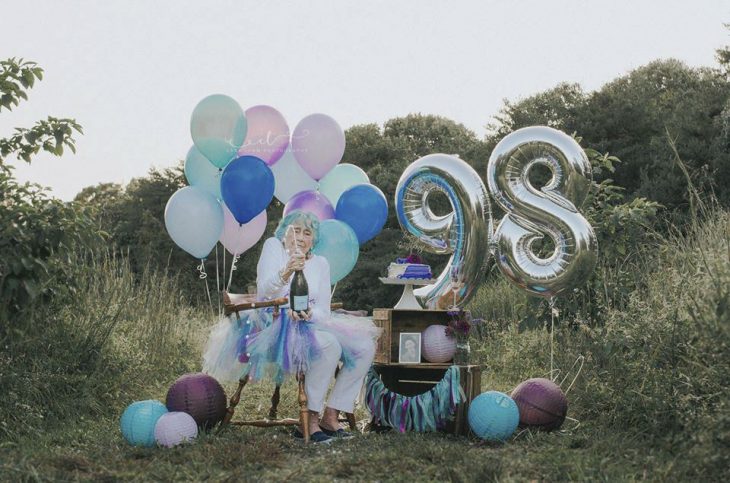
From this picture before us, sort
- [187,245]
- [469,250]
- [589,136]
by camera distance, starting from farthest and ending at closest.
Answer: [589,136]
[187,245]
[469,250]

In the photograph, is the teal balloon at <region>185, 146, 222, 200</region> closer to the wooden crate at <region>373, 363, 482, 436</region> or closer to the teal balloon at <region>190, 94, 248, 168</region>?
the teal balloon at <region>190, 94, 248, 168</region>

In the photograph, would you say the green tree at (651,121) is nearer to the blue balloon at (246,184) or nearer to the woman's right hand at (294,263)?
the blue balloon at (246,184)

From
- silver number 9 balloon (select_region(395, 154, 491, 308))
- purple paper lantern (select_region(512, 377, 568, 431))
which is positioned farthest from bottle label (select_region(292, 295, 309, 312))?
purple paper lantern (select_region(512, 377, 568, 431))

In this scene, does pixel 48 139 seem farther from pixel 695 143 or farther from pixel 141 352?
pixel 695 143

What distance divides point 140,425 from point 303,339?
105 centimetres

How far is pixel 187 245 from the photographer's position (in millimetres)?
5918

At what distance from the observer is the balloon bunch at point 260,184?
5.61m

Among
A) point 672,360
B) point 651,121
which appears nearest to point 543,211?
point 672,360

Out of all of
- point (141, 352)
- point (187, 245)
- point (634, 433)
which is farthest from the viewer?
point (141, 352)

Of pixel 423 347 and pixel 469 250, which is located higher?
pixel 469 250

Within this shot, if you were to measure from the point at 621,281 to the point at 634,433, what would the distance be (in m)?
1.97

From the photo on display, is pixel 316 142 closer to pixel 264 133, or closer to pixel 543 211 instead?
pixel 264 133

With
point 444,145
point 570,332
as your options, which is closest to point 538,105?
point 444,145

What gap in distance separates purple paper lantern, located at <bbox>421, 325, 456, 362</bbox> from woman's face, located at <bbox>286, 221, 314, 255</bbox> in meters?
0.97
